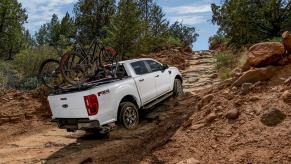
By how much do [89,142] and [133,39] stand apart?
13614 millimetres

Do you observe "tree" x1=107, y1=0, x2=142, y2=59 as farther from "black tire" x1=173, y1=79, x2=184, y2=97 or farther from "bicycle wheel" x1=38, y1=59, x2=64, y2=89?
"bicycle wheel" x1=38, y1=59, x2=64, y2=89

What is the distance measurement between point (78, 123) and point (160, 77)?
3672 mm

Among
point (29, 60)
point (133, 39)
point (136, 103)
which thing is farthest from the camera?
point (29, 60)

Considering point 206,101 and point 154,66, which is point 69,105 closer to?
point 206,101

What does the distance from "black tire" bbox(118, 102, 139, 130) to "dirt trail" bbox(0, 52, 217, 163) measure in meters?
0.21

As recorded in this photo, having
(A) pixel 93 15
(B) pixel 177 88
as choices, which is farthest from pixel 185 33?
(B) pixel 177 88

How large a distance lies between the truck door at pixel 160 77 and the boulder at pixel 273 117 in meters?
4.92

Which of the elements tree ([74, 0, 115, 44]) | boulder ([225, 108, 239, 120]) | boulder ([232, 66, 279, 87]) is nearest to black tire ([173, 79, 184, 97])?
boulder ([232, 66, 279, 87])

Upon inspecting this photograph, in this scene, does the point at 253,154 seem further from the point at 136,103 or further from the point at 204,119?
the point at 136,103

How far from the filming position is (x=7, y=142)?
35.6ft

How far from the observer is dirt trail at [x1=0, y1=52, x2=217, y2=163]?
324 inches

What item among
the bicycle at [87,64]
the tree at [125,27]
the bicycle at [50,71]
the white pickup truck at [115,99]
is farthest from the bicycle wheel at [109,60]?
the tree at [125,27]

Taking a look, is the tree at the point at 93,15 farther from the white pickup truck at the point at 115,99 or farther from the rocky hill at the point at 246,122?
the rocky hill at the point at 246,122

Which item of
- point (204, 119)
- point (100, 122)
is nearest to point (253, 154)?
point (204, 119)
